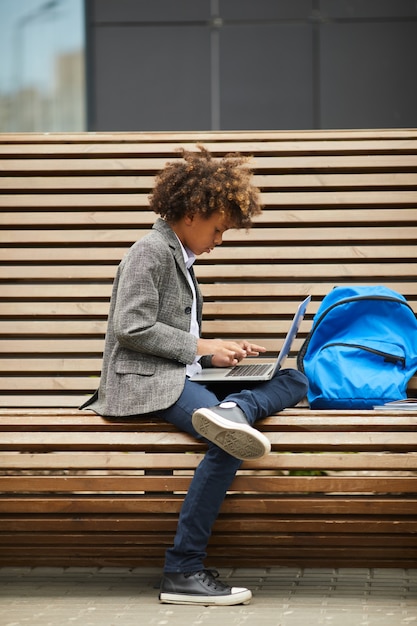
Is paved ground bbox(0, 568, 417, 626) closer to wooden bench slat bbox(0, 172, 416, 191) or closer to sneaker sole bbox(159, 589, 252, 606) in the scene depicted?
sneaker sole bbox(159, 589, 252, 606)

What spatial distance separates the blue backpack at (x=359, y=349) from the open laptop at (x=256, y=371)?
300mm

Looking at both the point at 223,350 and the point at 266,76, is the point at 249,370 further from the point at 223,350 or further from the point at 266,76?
the point at 266,76

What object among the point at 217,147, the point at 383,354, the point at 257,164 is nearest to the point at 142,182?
the point at 217,147

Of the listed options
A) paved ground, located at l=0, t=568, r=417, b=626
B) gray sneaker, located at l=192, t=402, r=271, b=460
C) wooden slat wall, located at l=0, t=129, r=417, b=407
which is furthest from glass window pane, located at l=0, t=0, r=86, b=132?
gray sneaker, located at l=192, t=402, r=271, b=460

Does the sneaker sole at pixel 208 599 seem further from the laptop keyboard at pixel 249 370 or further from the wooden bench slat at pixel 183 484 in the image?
the laptop keyboard at pixel 249 370

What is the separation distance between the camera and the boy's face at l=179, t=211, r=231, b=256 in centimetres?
414

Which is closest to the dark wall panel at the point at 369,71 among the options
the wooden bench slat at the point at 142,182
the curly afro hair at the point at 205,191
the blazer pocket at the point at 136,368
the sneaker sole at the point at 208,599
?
the wooden bench slat at the point at 142,182

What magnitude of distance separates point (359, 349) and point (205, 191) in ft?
3.18

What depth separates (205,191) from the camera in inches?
161

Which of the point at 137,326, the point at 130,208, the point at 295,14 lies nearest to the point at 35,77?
the point at 295,14

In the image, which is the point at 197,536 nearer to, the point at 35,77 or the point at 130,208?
the point at 130,208

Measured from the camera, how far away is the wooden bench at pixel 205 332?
12.8ft

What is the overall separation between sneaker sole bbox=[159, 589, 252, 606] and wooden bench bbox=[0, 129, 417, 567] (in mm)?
232

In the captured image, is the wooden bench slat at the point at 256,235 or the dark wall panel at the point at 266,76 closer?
the wooden bench slat at the point at 256,235
